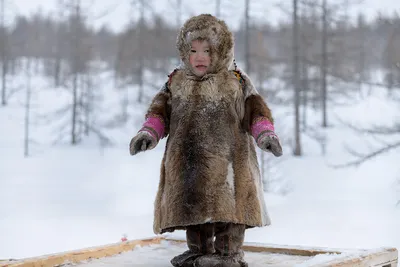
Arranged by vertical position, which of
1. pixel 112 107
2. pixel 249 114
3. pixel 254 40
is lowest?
pixel 249 114

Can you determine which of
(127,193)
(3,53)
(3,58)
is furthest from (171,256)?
(3,58)

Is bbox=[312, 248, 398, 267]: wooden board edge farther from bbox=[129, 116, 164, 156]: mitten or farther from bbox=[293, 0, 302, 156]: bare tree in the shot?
bbox=[293, 0, 302, 156]: bare tree

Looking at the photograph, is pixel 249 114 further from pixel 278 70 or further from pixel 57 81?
pixel 57 81

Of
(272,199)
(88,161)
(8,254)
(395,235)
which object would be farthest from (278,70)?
(8,254)

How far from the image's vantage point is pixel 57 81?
20.9 m

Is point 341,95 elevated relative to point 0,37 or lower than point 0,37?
lower

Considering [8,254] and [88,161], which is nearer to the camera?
[8,254]

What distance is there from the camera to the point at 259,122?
9.68ft

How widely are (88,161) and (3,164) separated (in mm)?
1978

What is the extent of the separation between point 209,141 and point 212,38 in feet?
1.69

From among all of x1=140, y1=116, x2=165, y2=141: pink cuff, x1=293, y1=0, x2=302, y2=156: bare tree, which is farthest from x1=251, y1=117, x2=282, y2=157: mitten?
x1=293, y1=0, x2=302, y2=156: bare tree

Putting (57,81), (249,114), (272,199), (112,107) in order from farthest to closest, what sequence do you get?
1. (57,81)
2. (112,107)
3. (272,199)
4. (249,114)

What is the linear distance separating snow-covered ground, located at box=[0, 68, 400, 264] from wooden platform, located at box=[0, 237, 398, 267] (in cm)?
41

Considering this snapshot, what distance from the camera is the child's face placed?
9.93ft
